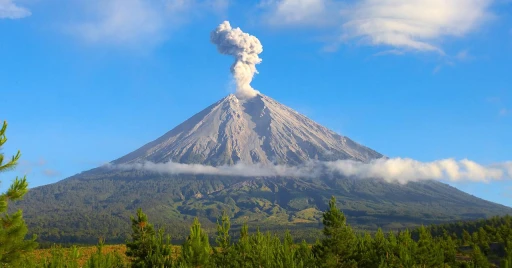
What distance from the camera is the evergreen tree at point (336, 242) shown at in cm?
4806

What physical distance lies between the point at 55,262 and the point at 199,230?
34.3ft

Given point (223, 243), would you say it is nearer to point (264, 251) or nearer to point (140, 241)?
point (140, 241)

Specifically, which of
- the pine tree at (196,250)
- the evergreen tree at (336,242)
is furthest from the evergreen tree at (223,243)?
the evergreen tree at (336,242)

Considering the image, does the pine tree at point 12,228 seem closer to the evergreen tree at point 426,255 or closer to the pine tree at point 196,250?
the pine tree at point 196,250

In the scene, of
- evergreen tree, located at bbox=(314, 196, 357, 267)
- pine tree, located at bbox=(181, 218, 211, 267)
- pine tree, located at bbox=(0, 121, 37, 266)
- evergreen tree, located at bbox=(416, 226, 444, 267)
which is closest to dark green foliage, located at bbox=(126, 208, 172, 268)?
pine tree, located at bbox=(181, 218, 211, 267)

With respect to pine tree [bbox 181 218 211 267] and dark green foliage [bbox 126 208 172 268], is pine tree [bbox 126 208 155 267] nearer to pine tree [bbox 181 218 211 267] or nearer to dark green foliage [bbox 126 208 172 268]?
dark green foliage [bbox 126 208 172 268]

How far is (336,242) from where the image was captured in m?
48.1

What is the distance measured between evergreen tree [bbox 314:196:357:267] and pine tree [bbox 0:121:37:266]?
→ 3364 centimetres

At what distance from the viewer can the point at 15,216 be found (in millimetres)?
19484

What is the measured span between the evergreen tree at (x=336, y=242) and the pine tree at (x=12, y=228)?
110ft

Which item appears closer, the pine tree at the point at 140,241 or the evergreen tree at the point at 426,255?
the pine tree at the point at 140,241

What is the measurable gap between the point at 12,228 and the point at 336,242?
3530 cm

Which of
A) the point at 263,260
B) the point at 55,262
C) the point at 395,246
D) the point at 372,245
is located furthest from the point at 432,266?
the point at 55,262

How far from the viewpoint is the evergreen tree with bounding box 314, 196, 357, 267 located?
48062 mm
